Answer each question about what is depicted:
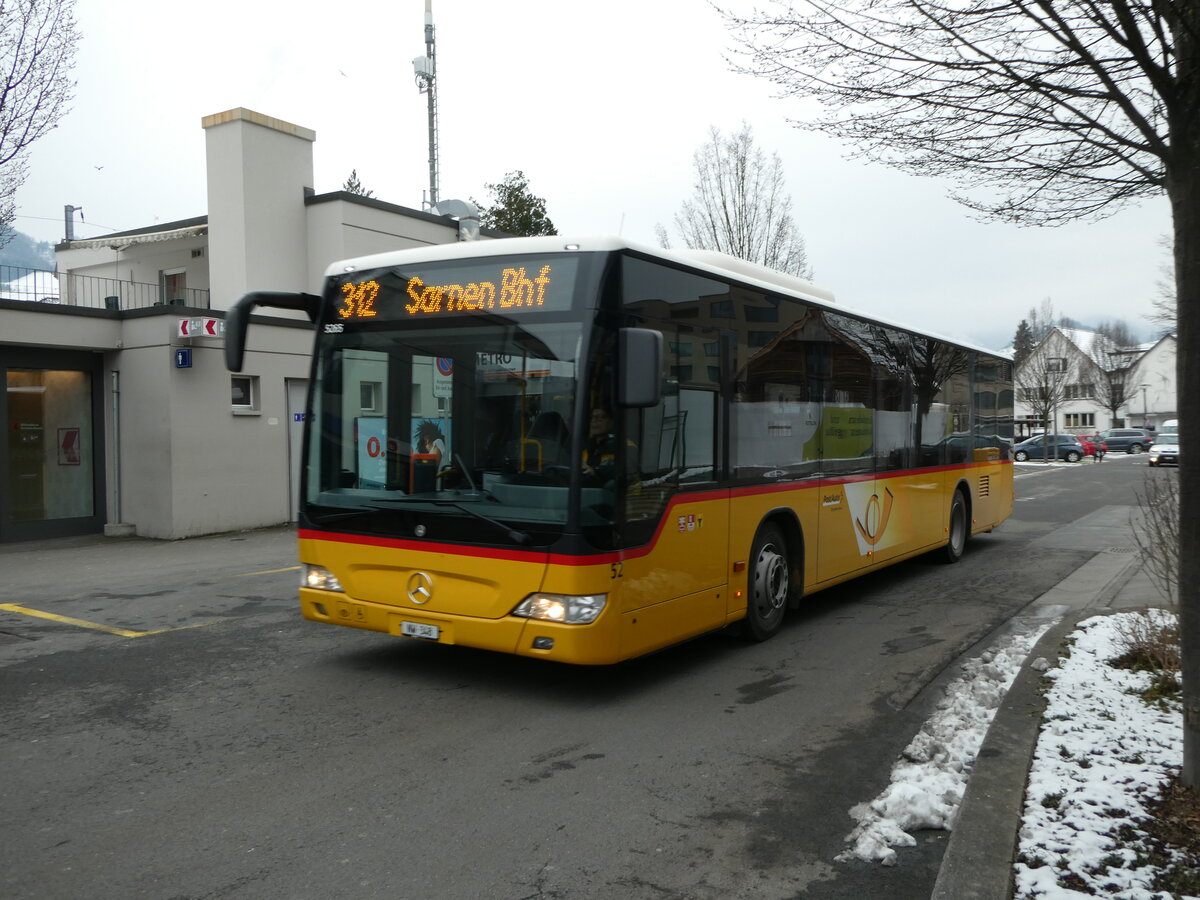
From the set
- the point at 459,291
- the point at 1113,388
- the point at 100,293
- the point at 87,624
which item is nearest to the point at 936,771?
the point at 459,291

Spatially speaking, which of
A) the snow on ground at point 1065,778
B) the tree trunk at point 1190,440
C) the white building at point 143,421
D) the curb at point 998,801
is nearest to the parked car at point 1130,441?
the white building at point 143,421

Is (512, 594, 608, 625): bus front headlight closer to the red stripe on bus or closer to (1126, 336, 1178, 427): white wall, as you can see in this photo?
the red stripe on bus

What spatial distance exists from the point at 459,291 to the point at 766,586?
3425 mm

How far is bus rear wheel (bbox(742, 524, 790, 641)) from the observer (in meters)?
7.65

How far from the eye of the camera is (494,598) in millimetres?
6008

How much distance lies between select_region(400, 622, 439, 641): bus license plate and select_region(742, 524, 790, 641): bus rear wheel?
252 centimetres

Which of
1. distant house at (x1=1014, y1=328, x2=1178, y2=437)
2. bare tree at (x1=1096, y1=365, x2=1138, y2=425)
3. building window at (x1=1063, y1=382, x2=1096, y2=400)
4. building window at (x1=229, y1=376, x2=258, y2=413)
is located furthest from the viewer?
bare tree at (x1=1096, y1=365, x2=1138, y2=425)

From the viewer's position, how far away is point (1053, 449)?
175 ft

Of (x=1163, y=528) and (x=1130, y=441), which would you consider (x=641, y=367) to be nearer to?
(x=1163, y=528)

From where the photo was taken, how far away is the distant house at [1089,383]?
189ft

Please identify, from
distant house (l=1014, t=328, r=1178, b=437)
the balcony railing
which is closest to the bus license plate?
the balcony railing

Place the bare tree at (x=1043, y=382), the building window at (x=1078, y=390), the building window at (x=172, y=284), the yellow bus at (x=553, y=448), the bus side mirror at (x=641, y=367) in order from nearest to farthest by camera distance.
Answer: the bus side mirror at (x=641, y=367) < the yellow bus at (x=553, y=448) < the building window at (x=172, y=284) < the bare tree at (x=1043, y=382) < the building window at (x=1078, y=390)

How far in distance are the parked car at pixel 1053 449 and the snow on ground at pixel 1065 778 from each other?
49968 mm

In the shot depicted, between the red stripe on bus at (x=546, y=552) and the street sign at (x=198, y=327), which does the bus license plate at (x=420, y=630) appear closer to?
the red stripe on bus at (x=546, y=552)
